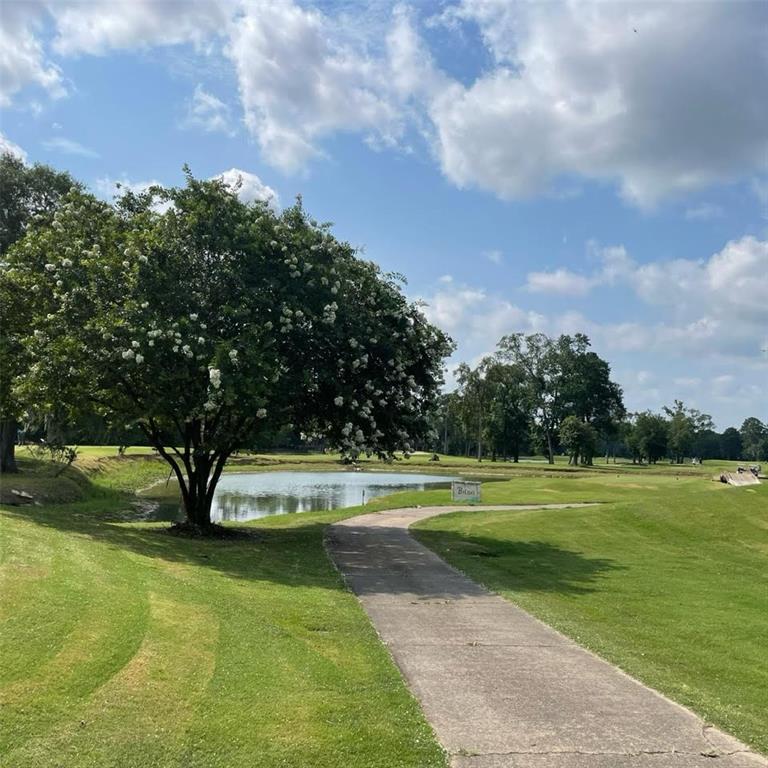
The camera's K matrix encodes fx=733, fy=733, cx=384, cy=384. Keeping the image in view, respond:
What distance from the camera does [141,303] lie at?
54.5 ft

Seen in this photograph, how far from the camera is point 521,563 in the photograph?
1653 cm

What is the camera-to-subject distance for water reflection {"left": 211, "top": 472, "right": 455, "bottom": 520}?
34.9 meters

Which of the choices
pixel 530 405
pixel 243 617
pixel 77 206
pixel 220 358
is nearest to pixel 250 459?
pixel 530 405

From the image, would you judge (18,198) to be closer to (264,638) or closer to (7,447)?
(7,447)

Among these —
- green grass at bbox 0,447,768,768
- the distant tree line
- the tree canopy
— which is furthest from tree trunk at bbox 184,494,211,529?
the distant tree line

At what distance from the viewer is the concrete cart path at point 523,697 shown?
5621mm

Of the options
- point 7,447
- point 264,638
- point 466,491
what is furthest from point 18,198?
point 264,638

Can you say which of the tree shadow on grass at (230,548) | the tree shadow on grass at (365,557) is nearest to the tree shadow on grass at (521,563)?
the tree shadow on grass at (365,557)

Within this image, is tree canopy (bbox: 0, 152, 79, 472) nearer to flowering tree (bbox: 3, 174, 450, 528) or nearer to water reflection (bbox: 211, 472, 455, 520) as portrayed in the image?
water reflection (bbox: 211, 472, 455, 520)

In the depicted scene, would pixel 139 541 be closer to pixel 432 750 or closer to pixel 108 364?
pixel 108 364

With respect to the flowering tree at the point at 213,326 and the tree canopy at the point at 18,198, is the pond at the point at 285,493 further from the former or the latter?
the flowering tree at the point at 213,326

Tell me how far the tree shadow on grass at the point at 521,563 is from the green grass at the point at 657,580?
0.13ft

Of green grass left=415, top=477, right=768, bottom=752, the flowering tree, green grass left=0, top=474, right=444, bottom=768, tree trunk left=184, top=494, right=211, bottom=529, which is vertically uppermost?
the flowering tree

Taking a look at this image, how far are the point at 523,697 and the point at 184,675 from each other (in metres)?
3.12
